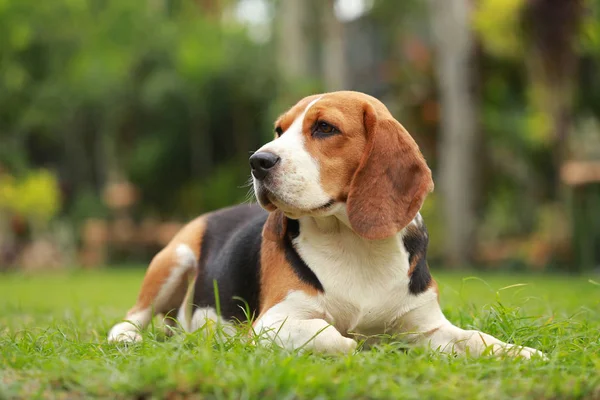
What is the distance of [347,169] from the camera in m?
3.68

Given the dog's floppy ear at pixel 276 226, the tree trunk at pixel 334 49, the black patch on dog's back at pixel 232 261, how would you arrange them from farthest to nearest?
1. the tree trunk at pixel 334 49
2. the black patch on dog's back at pixel 232 261
3. the dog's floppy ear at pixel 276 226

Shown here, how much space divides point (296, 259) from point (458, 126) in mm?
12572

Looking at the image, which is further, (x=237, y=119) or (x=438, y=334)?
(x=237, y=119)

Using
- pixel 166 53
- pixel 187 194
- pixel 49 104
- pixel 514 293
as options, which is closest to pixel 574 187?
pixel 514 293

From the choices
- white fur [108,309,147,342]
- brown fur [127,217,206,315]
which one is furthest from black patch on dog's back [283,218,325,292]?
brown fur [127,217,206,315]

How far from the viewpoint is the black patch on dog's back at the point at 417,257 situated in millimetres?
3725

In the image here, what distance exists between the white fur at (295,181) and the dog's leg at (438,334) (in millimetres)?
Result: 749

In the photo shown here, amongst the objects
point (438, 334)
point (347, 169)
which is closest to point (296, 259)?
point (347, 169)

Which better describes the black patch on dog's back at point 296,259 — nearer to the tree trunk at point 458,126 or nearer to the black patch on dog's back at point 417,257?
the black patch on dog's back at point 417,257

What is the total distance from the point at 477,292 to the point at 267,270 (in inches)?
206

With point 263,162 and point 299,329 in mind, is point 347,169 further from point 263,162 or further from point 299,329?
point 299,329

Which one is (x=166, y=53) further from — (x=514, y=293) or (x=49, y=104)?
(x=514, y=293)

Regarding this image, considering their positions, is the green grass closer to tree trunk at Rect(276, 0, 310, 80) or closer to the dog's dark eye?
the dog's dark eye

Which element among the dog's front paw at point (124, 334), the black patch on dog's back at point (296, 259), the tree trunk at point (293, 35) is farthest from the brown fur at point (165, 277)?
the tree trunk at point (293, 35)
